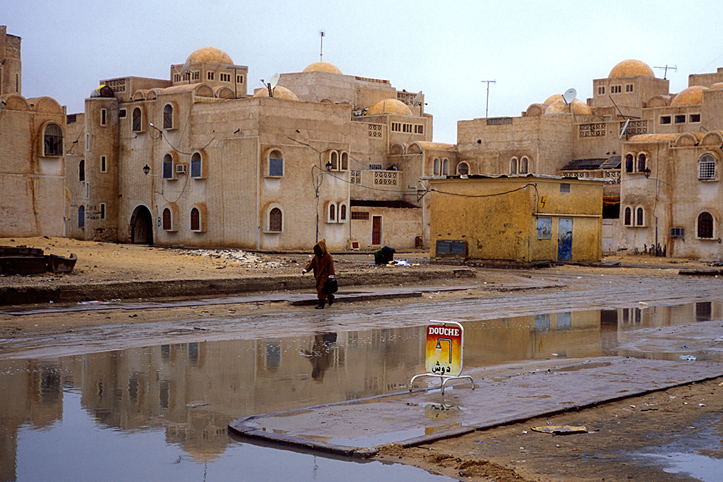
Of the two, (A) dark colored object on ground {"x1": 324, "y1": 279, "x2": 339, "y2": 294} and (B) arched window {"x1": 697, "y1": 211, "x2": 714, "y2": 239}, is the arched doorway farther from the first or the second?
(A) dark colored object on ground {"x1": 324, "y1": 279, "x2": 339, "y2": 294}

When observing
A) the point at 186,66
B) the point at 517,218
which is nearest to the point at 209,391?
the point at 517,218

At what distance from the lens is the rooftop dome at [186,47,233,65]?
5653 centimetres

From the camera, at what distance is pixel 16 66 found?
36906 mm

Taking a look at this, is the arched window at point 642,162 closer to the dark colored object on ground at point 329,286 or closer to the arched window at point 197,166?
the arched window at point 197,166

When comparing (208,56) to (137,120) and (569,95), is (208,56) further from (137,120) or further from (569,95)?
(569,95)

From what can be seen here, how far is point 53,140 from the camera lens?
100.0 ft

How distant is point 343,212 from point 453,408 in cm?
3691

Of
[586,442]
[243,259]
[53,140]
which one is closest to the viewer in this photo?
[586,442]

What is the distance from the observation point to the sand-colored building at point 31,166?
29250 millimetres

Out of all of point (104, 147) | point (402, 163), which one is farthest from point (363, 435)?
point (402, 163)

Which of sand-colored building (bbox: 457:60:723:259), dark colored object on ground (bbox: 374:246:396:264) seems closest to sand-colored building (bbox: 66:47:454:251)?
sand-colored building (bbox: 457:60:723:259)

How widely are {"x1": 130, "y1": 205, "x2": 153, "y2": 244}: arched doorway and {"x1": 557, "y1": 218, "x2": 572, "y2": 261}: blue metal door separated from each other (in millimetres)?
22886

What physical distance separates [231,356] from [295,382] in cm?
184

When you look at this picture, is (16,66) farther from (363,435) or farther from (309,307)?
(363,435)
